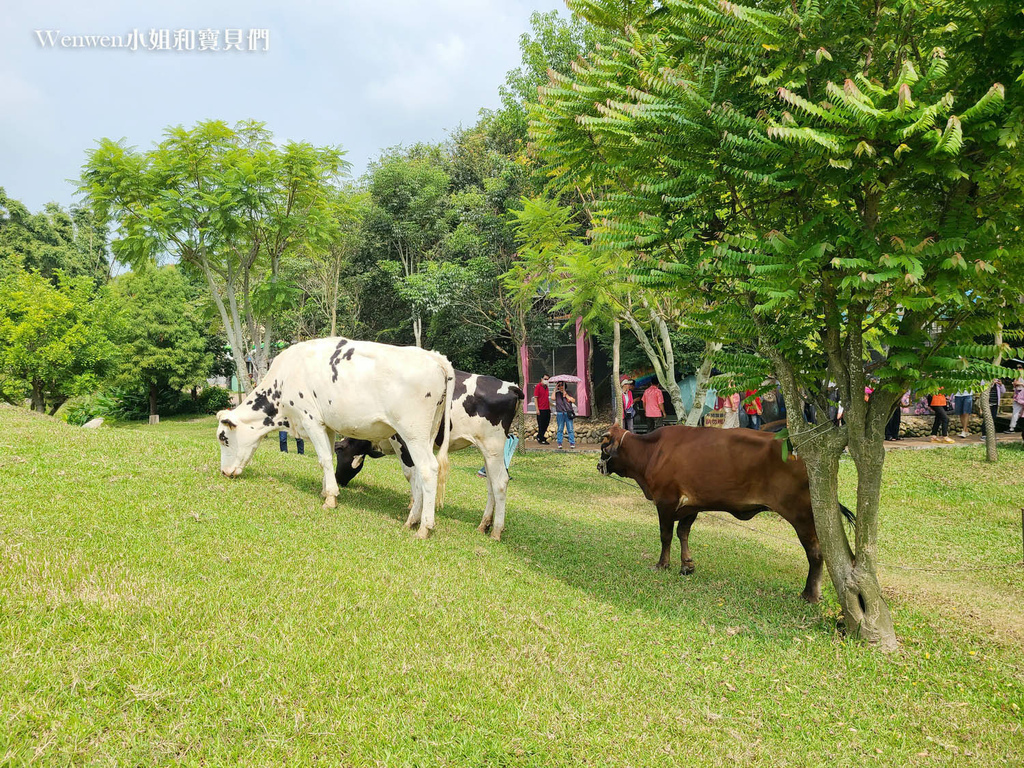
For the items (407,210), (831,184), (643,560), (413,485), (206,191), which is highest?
(407,210)

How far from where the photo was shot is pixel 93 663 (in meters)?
3.59

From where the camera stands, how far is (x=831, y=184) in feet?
16.5

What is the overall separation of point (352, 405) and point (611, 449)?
341 centimetres

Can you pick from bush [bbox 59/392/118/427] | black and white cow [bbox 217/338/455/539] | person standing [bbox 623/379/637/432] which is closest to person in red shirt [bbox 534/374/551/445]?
person standing [bbox 623/379/637/432]

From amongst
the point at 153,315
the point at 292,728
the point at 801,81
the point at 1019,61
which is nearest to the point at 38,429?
the point at 292,728

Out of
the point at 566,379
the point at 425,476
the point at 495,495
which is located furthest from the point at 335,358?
the point at 566,379

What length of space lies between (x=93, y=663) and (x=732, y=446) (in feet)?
19.6

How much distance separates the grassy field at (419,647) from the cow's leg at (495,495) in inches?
12.3

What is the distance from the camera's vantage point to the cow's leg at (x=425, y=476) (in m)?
7.38

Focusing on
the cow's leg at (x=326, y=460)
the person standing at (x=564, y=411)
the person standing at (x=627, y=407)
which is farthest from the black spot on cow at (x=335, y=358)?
the person standing at (x=564, y=411)

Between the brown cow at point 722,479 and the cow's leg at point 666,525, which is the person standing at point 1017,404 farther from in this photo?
the cow's leg at point 666,525

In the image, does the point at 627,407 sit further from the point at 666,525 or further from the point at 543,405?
the point at 666,525

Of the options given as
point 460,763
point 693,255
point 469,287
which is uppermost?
point 469,287

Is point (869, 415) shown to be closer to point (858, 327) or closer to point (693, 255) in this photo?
point (858, 327)
